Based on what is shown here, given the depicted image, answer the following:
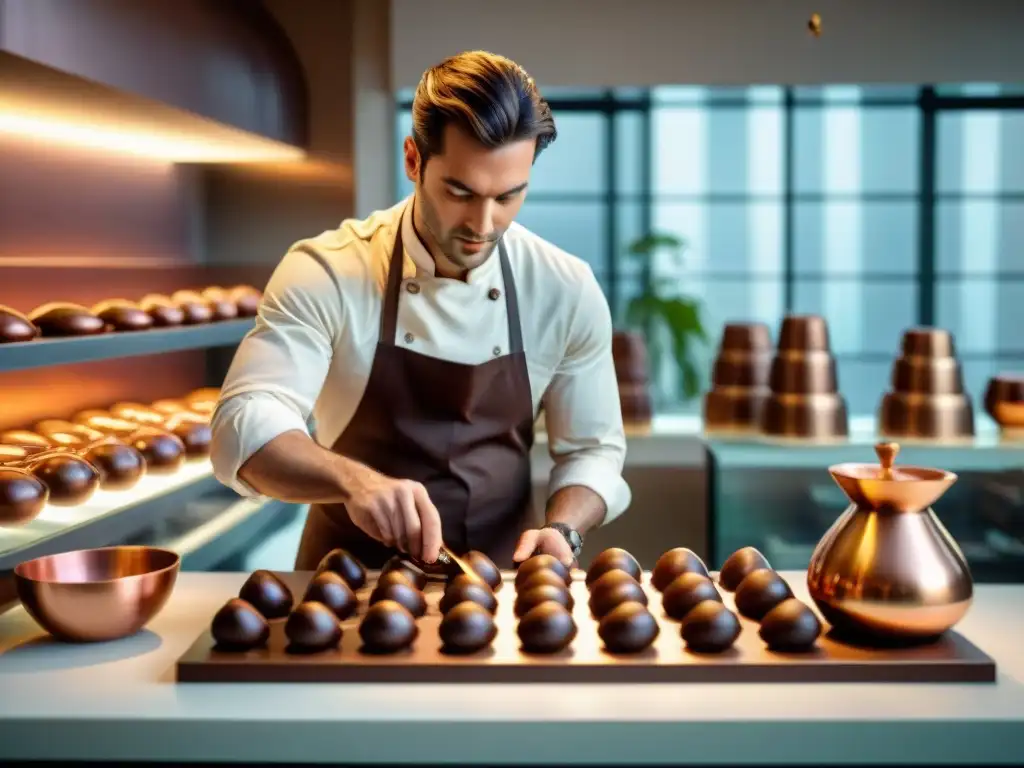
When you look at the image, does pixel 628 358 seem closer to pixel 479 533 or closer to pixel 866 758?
pixel 479 533

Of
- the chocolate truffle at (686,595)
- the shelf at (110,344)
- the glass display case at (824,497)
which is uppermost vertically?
the shelf at (110,344)

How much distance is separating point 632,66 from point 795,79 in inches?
20.0

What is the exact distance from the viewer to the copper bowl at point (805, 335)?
3.26 metres

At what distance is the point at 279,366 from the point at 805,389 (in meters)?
1.74

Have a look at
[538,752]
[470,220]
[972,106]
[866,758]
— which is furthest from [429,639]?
[972,106]

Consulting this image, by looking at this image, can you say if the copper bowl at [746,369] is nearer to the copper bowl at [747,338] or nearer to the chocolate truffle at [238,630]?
the copper bowl at [747,338]

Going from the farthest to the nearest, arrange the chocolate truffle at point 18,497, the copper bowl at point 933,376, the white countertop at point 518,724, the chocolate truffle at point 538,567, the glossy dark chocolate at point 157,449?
the copper bowl at point 933,376 < the glossy dark chocolate at point 157,449 < the chocolate truffle at point 18,497 < the chocolate truffle at point 538,567 < the white countertop at point 518,724

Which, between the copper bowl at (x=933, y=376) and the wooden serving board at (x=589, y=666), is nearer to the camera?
the wooden serving board at (x=589, y=666)

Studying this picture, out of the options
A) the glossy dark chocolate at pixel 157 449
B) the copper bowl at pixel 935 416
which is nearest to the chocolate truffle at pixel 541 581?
the glossy dark chocolate at pixel 157 449

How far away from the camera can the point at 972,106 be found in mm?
5992

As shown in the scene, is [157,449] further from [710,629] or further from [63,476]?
[710,629]

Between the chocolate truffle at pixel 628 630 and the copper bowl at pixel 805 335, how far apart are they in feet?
6.77

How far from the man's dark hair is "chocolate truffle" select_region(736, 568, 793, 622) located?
71 centimetres

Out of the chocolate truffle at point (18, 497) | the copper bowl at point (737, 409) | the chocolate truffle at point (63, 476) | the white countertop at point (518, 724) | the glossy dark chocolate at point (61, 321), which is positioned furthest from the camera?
the copper bowl at point (737, 409)
